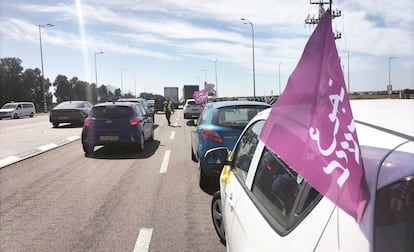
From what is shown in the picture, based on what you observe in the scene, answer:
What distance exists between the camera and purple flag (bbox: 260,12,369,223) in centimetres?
150

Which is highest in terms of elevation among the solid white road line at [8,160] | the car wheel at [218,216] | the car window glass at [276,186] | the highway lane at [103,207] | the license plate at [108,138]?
the car window glass at [276,186]

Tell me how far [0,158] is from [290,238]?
11.1 metres

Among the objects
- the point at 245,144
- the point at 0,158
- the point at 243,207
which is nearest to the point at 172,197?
the point at 245,144

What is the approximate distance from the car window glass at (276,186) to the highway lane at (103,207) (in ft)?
6.66

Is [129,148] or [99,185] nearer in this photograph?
[99,185]

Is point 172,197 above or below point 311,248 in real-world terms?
below

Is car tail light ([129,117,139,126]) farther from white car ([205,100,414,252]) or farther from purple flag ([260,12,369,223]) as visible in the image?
purple flag ([260,12,369,223])

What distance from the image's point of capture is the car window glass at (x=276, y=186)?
6.76ft

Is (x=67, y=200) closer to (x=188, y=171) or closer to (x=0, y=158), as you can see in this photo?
(x=188, y=171)

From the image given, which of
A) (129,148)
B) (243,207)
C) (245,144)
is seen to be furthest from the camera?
(129,148)

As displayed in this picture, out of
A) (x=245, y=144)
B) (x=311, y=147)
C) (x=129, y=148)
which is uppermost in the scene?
(x=311, y=147)

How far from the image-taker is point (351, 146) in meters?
1.54

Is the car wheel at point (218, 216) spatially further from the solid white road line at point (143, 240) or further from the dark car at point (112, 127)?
the dark car at point (112, 127)

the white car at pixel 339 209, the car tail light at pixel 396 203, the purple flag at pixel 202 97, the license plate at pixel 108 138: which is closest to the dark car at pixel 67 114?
the purple flag at pixel 202 97
